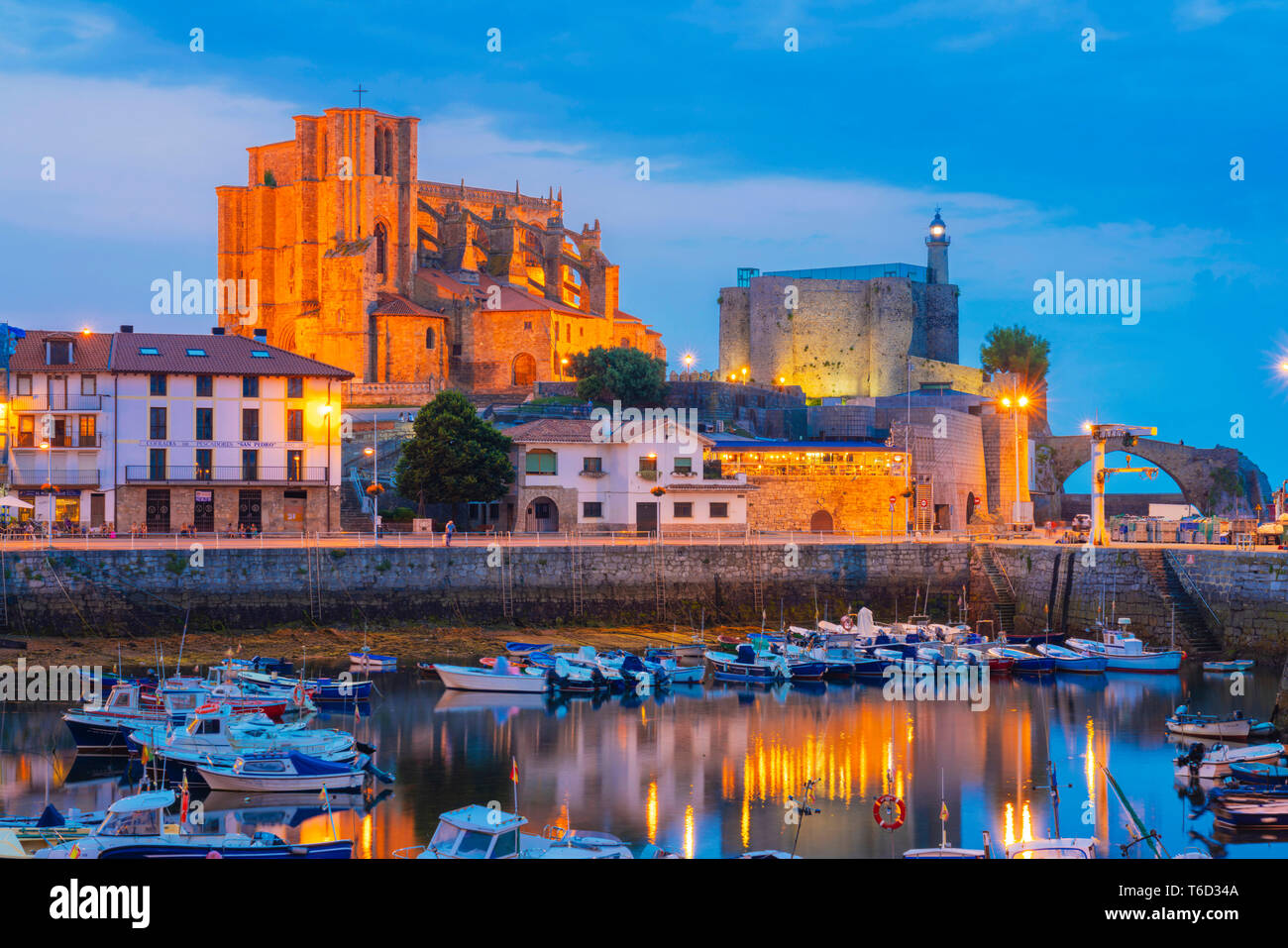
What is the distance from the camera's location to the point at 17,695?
3428 cm

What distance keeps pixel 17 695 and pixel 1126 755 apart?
85.3 ft

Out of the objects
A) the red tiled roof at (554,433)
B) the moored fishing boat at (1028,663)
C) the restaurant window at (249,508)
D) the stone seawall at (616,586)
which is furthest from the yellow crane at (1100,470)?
the restaurant window at (249,508)

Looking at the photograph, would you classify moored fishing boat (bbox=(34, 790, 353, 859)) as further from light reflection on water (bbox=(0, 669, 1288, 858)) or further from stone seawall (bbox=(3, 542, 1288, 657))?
stone seawall (bbox=(3, 542, 1288, 657))

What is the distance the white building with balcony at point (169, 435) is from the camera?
2039 inches

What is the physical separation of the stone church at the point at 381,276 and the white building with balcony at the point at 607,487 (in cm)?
2326

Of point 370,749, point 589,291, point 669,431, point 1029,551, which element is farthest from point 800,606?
point 589,291

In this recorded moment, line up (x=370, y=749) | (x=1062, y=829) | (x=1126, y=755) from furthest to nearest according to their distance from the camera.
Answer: (x=1126, y=755), (x=370, y=749), (x=1062, y=829)

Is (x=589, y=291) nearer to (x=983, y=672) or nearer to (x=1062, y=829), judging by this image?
(x=983, y=672)

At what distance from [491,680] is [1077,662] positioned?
1750 centimetres

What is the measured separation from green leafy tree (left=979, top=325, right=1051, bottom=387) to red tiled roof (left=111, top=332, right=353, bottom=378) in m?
61.9

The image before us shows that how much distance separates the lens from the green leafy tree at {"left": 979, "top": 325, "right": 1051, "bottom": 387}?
103 metres

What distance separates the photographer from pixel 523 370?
89.9 metres

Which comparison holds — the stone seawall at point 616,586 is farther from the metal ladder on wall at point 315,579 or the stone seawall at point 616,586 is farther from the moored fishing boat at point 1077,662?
the moored fishing boat at point 1077,662

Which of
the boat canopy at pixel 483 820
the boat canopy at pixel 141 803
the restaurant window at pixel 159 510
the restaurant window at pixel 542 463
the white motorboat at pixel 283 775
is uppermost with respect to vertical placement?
the restaurant window at pixel 542 463
